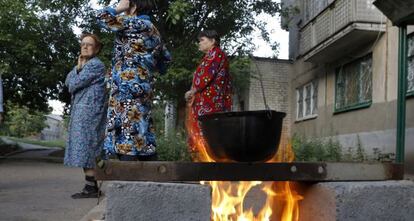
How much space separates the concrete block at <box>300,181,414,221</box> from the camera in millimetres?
2609

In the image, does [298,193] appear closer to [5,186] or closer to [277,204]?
[277,204]

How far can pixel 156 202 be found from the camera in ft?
8.08

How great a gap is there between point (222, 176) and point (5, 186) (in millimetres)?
4829

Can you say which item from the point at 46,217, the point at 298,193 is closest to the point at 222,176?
the point at 298,193

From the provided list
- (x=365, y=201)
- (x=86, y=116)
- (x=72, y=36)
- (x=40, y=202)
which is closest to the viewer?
(x=365, y=201)

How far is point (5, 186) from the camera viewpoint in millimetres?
6531

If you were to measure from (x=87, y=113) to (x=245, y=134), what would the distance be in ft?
10.1

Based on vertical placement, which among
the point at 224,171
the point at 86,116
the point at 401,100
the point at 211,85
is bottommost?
the point at 224,171

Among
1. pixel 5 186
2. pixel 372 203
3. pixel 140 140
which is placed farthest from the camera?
pixel 5 186

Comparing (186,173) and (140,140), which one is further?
(140,140)

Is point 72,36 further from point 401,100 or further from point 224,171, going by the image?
point 224,171

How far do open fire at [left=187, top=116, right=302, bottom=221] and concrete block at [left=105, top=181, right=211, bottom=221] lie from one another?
0.21 metres

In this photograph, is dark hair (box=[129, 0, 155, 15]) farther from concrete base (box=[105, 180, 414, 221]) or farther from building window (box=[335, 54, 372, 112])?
building window (box=[335, 54, 372, 112])

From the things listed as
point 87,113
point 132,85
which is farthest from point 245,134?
point 87,113
